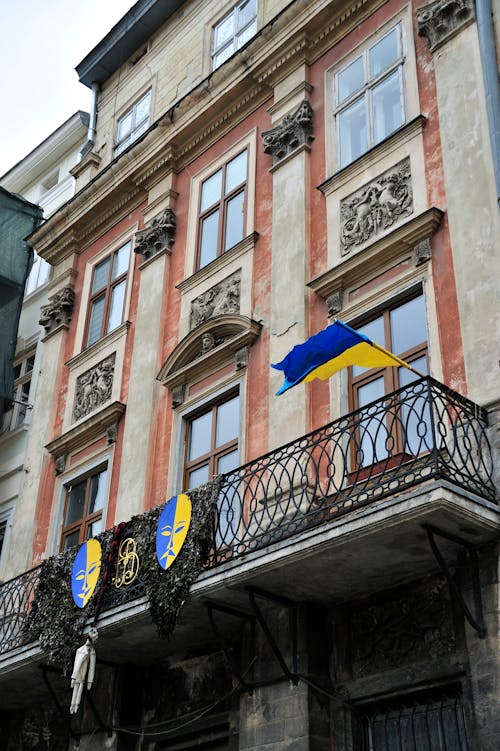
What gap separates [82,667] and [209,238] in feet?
23.0

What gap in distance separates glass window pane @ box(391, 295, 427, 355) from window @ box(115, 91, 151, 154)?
Result: 29.8ft

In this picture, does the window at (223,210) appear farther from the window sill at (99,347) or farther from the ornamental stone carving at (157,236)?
the window sill at (99,347)

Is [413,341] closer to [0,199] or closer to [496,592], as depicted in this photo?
[496,592]

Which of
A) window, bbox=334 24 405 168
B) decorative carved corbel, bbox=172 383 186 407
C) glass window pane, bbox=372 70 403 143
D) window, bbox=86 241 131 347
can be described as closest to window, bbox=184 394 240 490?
decorative carved corbel, bbox=172 383 186 407

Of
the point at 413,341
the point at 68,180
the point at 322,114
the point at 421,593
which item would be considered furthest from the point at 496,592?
the point at 68,180

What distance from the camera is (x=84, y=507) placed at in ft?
48.6

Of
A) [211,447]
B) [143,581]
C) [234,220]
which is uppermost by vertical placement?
[234,220]

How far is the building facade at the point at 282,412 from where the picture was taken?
9258mm

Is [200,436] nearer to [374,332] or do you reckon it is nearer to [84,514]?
[84,514]

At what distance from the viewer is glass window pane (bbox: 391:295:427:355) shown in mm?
10930

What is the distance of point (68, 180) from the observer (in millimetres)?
21094

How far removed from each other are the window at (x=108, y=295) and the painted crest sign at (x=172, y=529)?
5.66 meters

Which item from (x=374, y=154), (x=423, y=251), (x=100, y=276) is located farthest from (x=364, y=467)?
(x=100, y=276)

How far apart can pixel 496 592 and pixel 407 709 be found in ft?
5.26
